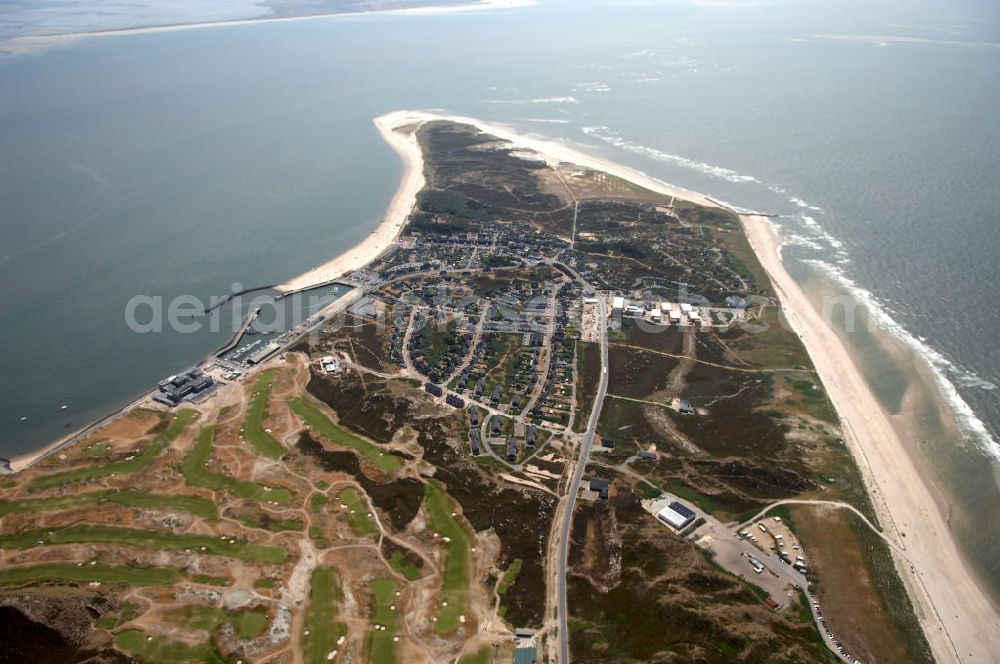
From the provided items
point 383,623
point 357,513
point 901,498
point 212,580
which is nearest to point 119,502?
point 212,580

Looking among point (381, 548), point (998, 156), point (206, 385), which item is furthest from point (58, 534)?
point (998, 156)

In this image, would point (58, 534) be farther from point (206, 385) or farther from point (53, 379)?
point (53, 379)

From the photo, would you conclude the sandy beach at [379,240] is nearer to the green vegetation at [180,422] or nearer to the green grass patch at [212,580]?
the green vegetation at [180,422]

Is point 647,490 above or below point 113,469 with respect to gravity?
above

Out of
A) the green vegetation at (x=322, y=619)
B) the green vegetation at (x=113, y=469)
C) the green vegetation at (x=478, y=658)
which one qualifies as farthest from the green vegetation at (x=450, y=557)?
the green vegetation at (x=113, y=469)

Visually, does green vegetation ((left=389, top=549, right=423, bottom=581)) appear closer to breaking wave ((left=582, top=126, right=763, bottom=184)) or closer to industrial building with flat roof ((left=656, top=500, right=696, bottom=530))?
industrial building with flat roof ((left=656, top=500, right=696, bottom=530))

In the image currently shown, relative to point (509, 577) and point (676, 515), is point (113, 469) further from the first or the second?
point (676, 515)
